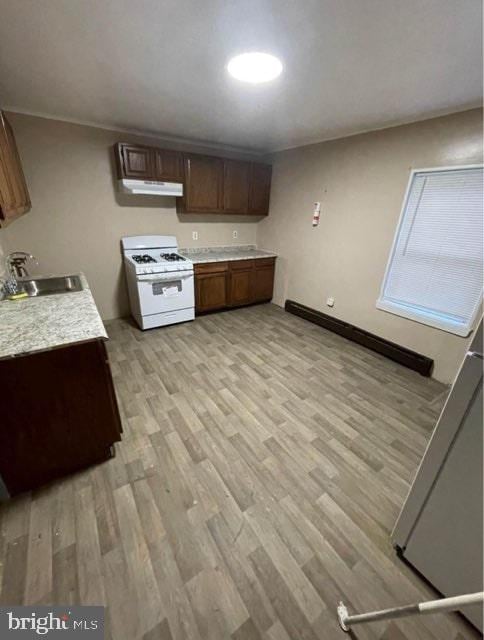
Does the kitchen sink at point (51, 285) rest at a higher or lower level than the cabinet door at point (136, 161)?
lower

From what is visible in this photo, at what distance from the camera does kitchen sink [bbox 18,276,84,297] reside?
7.81 feet

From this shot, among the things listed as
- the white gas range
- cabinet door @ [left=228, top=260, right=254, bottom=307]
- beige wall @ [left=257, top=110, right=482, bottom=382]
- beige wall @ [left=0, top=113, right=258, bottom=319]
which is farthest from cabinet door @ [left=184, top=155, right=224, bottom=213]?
beige wall @ [left=257, top=110, right=482, bottom=382]

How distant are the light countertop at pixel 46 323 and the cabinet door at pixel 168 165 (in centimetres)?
208

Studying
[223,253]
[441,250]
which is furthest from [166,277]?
[441,250]

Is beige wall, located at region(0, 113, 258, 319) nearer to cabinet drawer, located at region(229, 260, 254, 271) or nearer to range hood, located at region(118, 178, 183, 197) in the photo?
range hood, located at region(118, 178, 183, 197)

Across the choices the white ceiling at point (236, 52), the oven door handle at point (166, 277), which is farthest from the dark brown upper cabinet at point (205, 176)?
the oven door handle at point (166, 277)

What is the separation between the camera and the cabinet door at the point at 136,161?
9.77 ft

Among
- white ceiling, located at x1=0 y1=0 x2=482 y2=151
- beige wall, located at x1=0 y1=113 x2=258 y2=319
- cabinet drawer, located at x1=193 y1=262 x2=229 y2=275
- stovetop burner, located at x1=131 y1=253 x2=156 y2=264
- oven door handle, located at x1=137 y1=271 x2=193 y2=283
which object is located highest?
white ceiling, located at x1=0 y1=0 x2=482 y2=151

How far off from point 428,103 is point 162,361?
332 cm

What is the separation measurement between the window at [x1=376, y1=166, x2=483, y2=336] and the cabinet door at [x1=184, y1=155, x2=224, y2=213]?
2418 millimetres

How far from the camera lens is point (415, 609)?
766mm

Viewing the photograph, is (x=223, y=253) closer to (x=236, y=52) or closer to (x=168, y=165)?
(x=168, y=165)

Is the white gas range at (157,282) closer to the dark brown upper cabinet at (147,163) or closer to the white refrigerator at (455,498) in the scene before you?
the dark brown upper cabinet at (147,163)

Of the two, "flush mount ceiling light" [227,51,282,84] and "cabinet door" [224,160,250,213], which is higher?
"flush mount ceiling light" [227,51,282,84]
